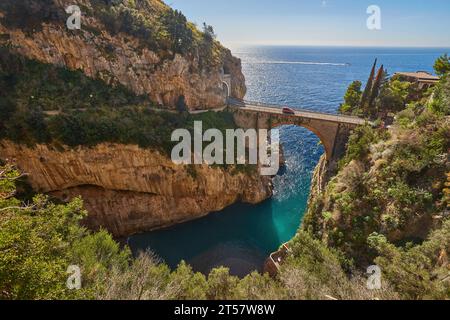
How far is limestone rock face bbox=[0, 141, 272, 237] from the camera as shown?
89.5ft

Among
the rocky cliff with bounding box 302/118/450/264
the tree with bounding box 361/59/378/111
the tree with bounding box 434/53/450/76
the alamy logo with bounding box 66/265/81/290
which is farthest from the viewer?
the tree with bounding box 361/59/378/111

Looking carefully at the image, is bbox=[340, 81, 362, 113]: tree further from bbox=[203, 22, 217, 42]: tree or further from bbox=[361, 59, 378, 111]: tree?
bbox=[203, 22, 217, 42]: tree

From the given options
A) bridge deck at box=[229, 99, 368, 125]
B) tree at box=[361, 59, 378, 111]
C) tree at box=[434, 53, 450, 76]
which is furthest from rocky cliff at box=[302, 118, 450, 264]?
tree at box=[361, 59, 378, 111]

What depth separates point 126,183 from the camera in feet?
100

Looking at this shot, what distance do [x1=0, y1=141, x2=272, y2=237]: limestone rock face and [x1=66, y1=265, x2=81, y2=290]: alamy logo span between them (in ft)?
56.7

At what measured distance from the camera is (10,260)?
34.2ft

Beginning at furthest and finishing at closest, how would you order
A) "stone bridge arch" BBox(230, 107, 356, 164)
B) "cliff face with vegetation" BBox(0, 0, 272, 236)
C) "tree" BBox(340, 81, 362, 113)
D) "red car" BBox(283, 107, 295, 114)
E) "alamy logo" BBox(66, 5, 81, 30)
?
"tree" BBox(340, 81, 362, 113)
"red car" BBox(283, 107, 295, 114)
"stone bridge arch" BBox(230, 107, 356, 164)
"alamy logo" BBox(66, 5, 81, 30)
"cliff face with vegetation" BBox(0, 0, 272, 236)

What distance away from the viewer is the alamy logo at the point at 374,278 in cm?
1278

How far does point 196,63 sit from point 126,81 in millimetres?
11887

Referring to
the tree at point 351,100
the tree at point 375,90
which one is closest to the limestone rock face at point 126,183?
the tree at point 375,90

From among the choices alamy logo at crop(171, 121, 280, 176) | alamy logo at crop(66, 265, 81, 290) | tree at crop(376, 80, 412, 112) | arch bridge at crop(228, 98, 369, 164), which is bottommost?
alamy logo at crop(66, 265, 81, 290)

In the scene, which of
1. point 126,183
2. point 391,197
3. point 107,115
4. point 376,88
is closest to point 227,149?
point 126,183

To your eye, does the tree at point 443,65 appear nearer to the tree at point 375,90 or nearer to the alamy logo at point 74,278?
the tree at point 375,90
